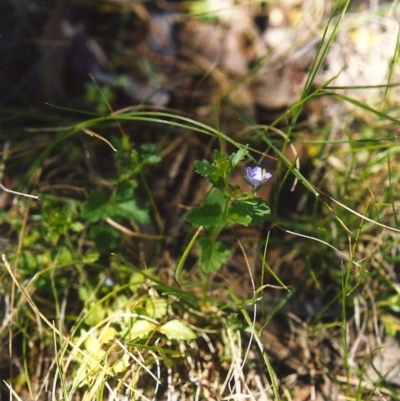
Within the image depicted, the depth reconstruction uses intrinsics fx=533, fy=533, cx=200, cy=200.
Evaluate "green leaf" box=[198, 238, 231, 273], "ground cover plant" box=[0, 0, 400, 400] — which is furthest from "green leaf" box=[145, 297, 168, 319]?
"green leaf" box=[198, 238, 231, 273]

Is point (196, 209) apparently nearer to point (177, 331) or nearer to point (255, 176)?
point (255, 176)

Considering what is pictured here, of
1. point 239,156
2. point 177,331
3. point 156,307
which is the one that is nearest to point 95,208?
point 156,307

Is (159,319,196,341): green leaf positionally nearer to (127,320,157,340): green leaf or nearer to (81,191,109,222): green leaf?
(127,320,157,340): green leaf

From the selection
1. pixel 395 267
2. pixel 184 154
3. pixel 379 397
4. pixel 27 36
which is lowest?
pixel 379 397

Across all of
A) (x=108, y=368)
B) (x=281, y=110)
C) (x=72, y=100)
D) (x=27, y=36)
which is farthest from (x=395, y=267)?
(x=27, y=36)

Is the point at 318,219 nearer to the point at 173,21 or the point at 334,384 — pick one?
the point at 334,384

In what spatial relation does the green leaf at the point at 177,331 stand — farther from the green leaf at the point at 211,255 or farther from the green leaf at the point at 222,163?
the green leaf at the point at 222,163
